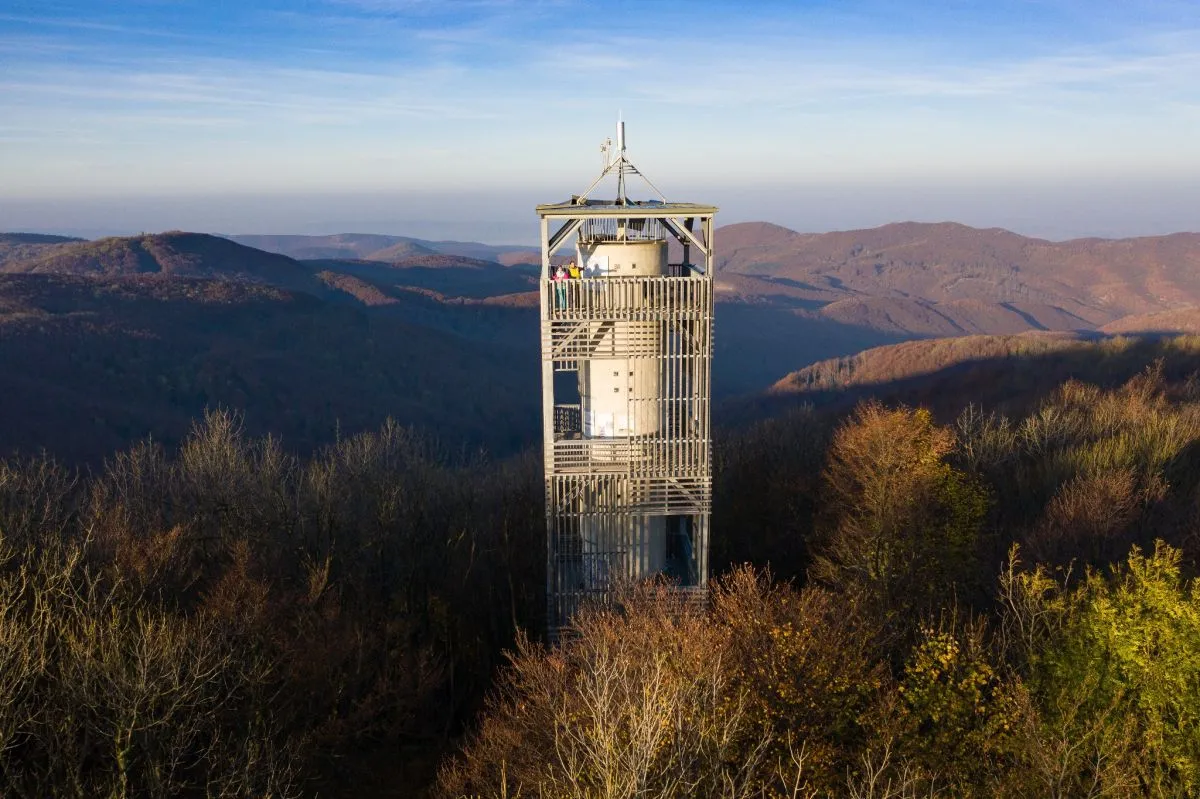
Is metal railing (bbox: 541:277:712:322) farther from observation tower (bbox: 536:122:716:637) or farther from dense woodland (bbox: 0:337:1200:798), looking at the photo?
dense woodland (bbox: 0:337:1200:798)

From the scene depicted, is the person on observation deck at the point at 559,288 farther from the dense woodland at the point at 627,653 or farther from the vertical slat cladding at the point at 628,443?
the dense woodland at the point at 627,653

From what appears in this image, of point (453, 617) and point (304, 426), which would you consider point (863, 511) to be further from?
point (304, 426)

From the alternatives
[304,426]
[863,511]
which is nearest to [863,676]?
[863,511]

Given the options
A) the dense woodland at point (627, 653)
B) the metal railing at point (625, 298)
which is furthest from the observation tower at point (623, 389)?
the dense woodland at point (627, 653)

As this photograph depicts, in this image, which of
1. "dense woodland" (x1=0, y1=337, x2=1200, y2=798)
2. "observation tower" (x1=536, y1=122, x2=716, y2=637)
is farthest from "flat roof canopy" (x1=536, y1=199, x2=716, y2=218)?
"dense woodland" (x1=0, y1=337, x2=1200, y2=798)

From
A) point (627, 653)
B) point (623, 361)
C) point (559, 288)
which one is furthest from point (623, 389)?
point (627, 653)
